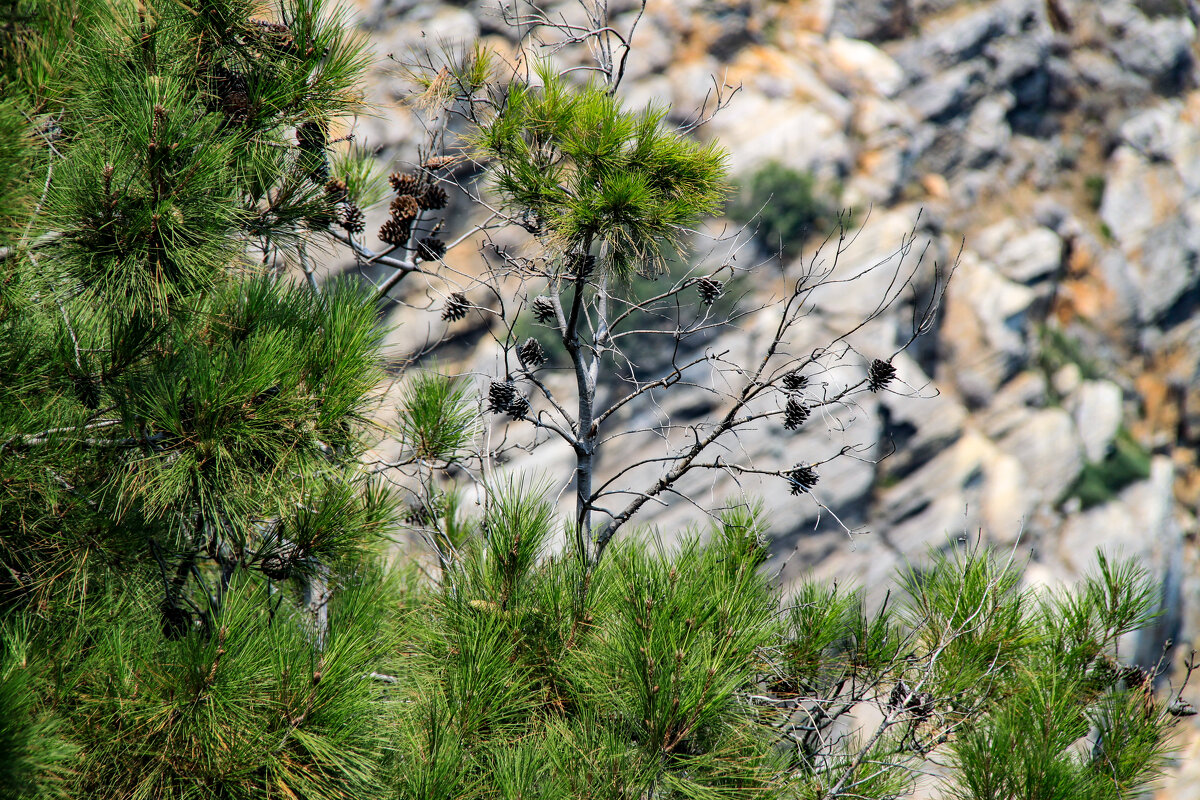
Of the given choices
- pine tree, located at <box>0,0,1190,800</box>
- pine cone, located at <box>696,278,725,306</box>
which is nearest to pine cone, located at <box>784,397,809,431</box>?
pine tree, located at <box>0,0,1190,800</box>

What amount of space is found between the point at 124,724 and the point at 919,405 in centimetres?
1757

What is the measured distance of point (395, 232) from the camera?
6.66 ft

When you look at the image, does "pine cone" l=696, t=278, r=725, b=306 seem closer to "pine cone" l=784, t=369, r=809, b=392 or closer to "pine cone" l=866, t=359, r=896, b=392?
"pine cone" l=784, t=369, r=809, b=392

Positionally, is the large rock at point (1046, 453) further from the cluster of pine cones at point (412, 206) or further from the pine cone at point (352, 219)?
the pine cone at point (352, 219)

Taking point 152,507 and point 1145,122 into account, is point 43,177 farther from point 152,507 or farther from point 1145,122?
point 1145,122

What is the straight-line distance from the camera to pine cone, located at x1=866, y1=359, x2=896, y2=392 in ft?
5.56

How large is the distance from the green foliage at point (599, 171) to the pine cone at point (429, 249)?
0.85ft

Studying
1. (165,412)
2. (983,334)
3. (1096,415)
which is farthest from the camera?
(1096,415)

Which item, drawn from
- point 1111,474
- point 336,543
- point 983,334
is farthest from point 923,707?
point 1111,474

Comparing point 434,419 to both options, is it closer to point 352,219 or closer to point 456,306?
point 456,306

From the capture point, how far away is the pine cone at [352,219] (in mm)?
1994

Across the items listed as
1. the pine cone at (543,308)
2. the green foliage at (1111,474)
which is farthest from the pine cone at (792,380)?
the green foliage at (1111,474)

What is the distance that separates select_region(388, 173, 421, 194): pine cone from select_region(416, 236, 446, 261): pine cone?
182 mm

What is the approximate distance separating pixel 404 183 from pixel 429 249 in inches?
10.5
